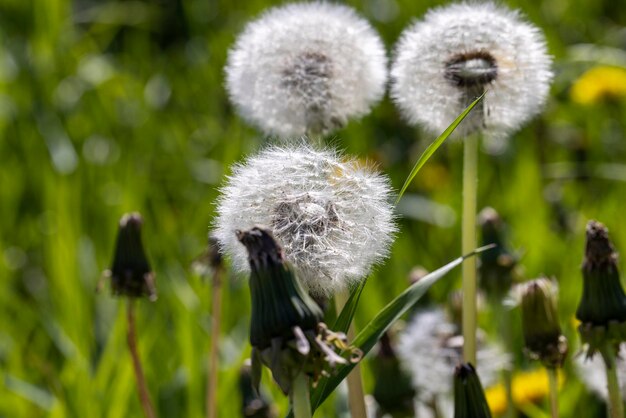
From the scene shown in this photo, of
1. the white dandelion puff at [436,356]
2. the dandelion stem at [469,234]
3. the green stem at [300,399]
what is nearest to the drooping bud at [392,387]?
the white dandelion puff at [436,356]

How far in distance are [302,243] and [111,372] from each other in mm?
1211

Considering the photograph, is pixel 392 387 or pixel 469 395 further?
pixel 392 387

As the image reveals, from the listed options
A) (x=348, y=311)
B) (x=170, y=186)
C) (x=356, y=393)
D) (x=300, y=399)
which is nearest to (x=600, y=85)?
(x=170, y=186)

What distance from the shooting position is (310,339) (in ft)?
3.51

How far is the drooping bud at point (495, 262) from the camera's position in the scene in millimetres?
2008

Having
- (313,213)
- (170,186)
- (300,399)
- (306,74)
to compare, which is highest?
(306,74)

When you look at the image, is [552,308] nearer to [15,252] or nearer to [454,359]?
[454,359]

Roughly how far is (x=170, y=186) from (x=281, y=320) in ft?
9.61

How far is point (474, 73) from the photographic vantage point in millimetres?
1530

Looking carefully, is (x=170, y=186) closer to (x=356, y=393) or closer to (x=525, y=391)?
(x=525, y=391)

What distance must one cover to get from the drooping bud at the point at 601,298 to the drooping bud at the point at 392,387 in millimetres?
468

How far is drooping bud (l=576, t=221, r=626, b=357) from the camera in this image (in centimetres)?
140

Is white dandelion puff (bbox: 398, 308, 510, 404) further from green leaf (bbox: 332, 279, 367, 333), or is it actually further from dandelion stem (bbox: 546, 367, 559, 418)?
green leaf (bbox: 332, 279, 367, 333)

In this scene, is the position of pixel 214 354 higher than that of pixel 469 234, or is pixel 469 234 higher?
pixel 469 234
